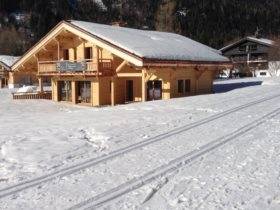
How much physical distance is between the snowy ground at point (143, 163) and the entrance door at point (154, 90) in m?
11.9

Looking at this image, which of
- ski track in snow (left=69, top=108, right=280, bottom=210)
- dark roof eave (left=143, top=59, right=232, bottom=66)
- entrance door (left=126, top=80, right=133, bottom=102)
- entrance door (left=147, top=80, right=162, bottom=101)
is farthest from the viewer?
entrance door (left=126, top=80, right=133, bottom=102)

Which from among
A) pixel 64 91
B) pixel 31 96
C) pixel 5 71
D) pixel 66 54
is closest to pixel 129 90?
pixel 64 91

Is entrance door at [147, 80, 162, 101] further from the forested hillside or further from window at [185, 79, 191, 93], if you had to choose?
the forested hillside

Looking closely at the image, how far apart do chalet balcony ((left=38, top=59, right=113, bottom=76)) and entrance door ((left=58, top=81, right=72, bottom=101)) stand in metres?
1.40

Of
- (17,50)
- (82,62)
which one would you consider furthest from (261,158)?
(17,50)

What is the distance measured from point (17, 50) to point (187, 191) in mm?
88012

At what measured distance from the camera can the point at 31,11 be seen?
351 ft

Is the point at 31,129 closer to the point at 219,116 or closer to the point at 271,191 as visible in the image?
the point at 219,116

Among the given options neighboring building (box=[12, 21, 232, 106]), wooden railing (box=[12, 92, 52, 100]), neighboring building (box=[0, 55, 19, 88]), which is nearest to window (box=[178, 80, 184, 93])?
neighboring building (box=[12, 21, 232, 106])

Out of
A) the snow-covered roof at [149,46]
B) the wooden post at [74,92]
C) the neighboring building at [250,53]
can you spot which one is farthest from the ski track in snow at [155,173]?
the neighboring building at [250,53]

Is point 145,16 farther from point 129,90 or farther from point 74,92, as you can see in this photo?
point 129,90

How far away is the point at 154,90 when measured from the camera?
27641 millimetres

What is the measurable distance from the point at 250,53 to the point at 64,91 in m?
52.5

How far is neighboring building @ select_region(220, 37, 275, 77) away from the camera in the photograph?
74250mm
